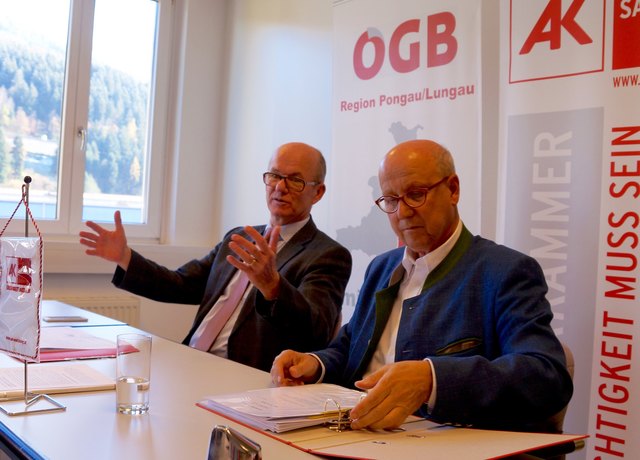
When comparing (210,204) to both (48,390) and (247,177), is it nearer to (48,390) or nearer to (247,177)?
(247,177)

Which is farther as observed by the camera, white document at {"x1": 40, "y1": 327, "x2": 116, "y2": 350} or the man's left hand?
white document at {"x1": 40, "y1": 327, "x2": 116, "y2": 350}

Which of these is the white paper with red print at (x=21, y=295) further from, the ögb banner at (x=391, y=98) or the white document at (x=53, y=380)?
the ögb banner at (x=391, y=98)

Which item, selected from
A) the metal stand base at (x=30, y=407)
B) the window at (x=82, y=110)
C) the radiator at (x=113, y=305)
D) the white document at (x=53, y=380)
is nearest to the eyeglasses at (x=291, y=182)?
the white document at (x=53, y=380)

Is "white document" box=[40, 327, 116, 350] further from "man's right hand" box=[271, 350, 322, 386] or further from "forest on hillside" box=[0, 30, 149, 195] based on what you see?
"forest on hillside" box=[0, 30, 149, 195]

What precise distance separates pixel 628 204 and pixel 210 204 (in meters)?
3.13

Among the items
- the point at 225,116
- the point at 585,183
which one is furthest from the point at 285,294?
the point at 225,116

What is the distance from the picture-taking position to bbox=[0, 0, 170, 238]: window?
157 inches

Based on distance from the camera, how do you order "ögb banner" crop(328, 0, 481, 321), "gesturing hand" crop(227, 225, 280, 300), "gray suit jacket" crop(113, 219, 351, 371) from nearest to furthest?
1. "gesturing hand" crop(227, 225, 280, 300)
2. "gray suit jacket" crop(113, 219, 351, 371)
3. "ögb banner" crop(328, 0, 481, 321)

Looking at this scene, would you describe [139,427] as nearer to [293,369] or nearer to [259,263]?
[293,369]

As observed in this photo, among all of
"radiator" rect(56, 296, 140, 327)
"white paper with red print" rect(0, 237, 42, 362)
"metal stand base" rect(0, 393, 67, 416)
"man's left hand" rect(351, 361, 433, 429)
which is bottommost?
"radiator" rect(56, 296, 140, 327)

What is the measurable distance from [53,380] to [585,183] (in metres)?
1.89

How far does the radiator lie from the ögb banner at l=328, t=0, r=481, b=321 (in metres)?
1.54

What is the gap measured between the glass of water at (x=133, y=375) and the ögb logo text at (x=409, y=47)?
7.07 ft

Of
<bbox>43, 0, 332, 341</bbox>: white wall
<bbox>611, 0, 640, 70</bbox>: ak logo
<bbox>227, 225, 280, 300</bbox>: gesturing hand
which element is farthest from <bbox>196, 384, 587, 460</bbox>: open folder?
<bbox>43, 0, 332, 341</bbox>: white wall
